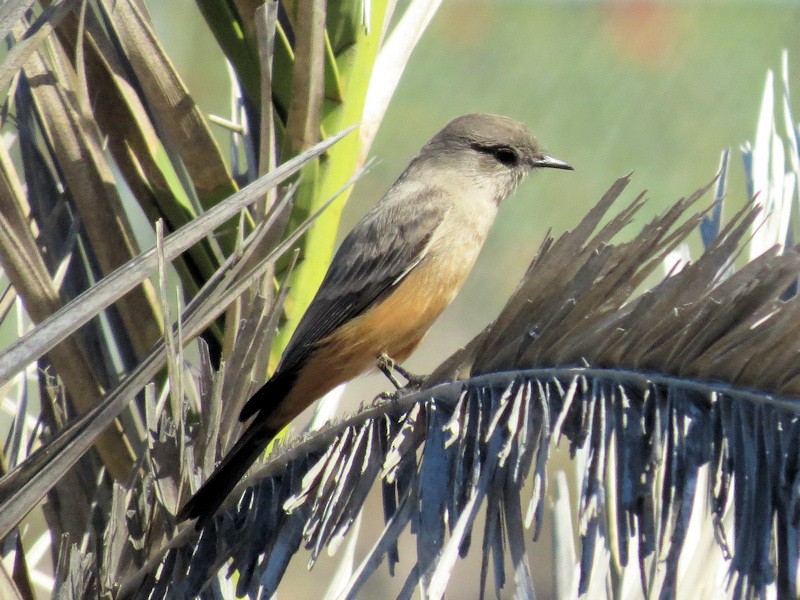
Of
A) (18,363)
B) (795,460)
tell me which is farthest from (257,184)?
(795,460)

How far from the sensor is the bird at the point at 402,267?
2998 mm

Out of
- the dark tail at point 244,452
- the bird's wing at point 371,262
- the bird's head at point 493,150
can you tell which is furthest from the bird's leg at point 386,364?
the bird's head at point 493,150

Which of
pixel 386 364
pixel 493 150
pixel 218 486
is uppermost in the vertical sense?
pixel 493 150

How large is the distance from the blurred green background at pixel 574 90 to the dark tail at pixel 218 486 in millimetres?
13247

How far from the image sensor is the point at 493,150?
4344mm

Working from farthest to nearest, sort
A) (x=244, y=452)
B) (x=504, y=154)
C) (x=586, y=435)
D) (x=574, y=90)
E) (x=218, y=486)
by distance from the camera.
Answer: (x=574, y=90)
(x=504, y=154)
(x=244, y=452)
(x=218, y=486)
(x=586, y=435)

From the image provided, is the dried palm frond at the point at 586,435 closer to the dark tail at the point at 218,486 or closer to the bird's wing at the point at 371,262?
the dark tail at the point at 218,486

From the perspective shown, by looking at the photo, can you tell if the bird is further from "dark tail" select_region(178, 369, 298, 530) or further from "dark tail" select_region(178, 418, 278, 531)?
"dark tail" select_region(178, 418, 278, 531)

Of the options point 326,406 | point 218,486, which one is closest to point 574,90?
point 326,406

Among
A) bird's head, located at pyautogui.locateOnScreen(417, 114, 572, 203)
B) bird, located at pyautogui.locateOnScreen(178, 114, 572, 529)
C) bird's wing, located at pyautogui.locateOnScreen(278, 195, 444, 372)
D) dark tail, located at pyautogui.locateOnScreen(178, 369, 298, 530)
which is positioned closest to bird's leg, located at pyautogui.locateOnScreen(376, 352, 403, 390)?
bird, located at pyautogui.locateOnScreen(178, 114, 572, 529)

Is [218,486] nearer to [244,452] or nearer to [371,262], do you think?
[244,452]

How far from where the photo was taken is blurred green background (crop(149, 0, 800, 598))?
55.7ft

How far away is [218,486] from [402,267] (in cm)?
149

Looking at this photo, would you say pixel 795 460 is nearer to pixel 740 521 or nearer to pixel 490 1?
pixel 740 521
